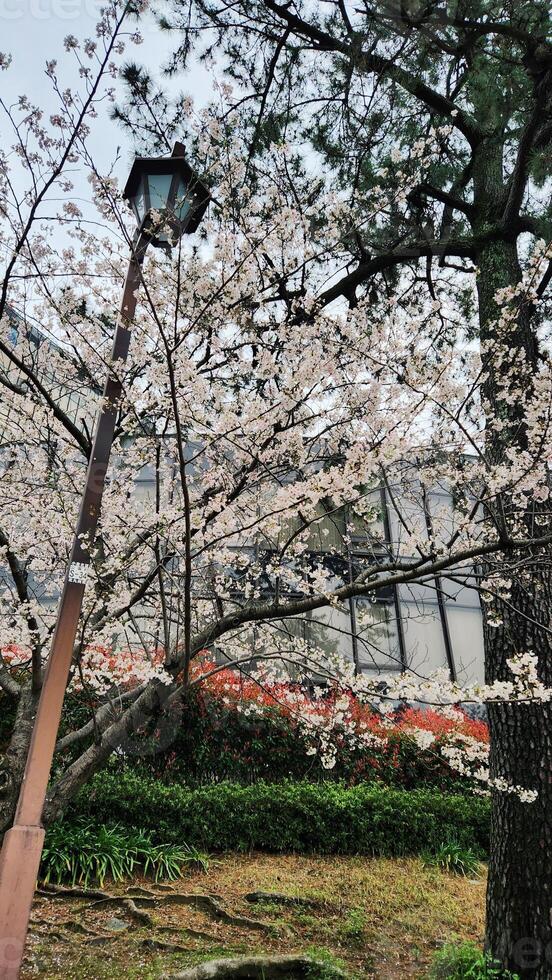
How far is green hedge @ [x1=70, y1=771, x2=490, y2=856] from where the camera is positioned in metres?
6.12

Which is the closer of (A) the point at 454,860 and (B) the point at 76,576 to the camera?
(B) the point at 76,576

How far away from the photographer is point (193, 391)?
3.92m

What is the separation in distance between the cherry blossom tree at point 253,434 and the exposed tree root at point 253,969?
1.44 metres

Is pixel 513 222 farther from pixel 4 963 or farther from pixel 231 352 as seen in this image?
pixel 4 963

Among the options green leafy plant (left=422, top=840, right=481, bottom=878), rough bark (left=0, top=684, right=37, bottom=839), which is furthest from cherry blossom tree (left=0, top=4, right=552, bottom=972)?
green leafy plant (left=422, top=840, right=481, bottom=878)

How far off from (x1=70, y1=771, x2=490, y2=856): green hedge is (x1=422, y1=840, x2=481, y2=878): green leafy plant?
17 cm

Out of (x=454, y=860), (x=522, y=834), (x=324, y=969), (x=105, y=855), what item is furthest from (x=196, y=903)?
(x=454, y=860)

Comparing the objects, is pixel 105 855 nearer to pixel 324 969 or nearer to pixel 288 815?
pixel 288 815

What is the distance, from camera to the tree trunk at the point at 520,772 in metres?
3.63

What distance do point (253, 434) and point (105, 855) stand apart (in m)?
4.56

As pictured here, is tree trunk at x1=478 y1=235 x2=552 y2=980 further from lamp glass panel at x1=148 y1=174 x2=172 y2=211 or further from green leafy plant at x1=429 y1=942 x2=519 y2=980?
lamp glass panel at x1=148 y1=174 x2=172 y2=211

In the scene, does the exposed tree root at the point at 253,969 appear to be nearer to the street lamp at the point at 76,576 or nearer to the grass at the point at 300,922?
the grass at the point at 300,922

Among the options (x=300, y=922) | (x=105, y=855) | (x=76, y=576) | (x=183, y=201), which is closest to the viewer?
(x=76, y=576)

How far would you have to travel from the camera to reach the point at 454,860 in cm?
656
